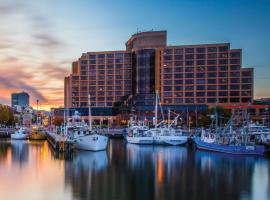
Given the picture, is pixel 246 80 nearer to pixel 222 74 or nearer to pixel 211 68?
pixel 222 74

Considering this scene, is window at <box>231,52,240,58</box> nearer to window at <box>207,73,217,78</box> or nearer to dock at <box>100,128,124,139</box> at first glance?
window at <box>207,73,217,78</box>

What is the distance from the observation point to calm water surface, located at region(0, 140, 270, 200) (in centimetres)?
3225

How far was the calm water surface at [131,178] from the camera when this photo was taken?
32250 millimetres

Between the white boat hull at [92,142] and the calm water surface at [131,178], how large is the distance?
8487mm

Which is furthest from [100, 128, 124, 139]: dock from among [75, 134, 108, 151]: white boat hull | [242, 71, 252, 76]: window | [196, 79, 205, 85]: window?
[242, 71, 252, 76]: window

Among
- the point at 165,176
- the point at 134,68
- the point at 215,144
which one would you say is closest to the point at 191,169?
the point at 165,176

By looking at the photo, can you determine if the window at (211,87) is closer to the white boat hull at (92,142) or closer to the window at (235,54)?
the window at (235,54)

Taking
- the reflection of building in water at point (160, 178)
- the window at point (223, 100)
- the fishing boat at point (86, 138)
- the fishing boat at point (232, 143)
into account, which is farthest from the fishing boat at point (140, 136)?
the window at point (223, 100)

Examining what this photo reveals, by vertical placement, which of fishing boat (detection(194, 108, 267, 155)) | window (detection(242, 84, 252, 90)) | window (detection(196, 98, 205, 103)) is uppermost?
window (detection(242, 84, 252, 90))

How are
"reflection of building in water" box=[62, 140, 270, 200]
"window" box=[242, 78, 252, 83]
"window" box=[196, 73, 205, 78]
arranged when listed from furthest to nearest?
"window" box=[196, 73, 205, 78], "window" box=[242, 78, 252, 83], "reflection of building in water" box=[62, 140, 270, 200]

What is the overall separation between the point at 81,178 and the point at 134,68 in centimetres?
13922

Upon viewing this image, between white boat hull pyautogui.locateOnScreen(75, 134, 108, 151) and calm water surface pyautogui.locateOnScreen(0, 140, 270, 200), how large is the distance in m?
8.49

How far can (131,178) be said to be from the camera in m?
40.0

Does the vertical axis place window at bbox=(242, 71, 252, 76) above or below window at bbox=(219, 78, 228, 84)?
above
